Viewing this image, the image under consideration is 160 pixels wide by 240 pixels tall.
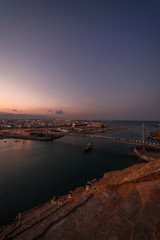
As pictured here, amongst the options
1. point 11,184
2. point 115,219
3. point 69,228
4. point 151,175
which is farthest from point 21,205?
point 151,175

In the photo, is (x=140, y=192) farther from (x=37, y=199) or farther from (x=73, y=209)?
(x=37, y=199)

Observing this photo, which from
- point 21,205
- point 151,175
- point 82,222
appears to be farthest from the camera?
point 21,205

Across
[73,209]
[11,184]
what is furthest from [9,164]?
[73,209]

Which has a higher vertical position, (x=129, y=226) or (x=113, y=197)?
(x=129, y=226)

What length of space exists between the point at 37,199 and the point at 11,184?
543 cm

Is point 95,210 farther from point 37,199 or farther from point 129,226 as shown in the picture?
point 37,199

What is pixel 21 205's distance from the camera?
10.3 metres

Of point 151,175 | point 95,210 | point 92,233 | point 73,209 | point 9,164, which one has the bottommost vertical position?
point 9,164

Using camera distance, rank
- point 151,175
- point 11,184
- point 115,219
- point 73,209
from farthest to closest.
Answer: point 11,184 → point 151,175 → point 73,209 → point 115,219

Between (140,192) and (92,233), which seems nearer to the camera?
(92,233)

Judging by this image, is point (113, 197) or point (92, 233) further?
point (113, 197)

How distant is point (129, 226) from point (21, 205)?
11787 millimetres

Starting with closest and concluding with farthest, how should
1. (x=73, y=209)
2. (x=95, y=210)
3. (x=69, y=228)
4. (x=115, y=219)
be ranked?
(x=115, y=219), (x=69, y=228), (x=95, y=210), (x=73, y=209)

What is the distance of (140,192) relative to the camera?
407 centimetres
